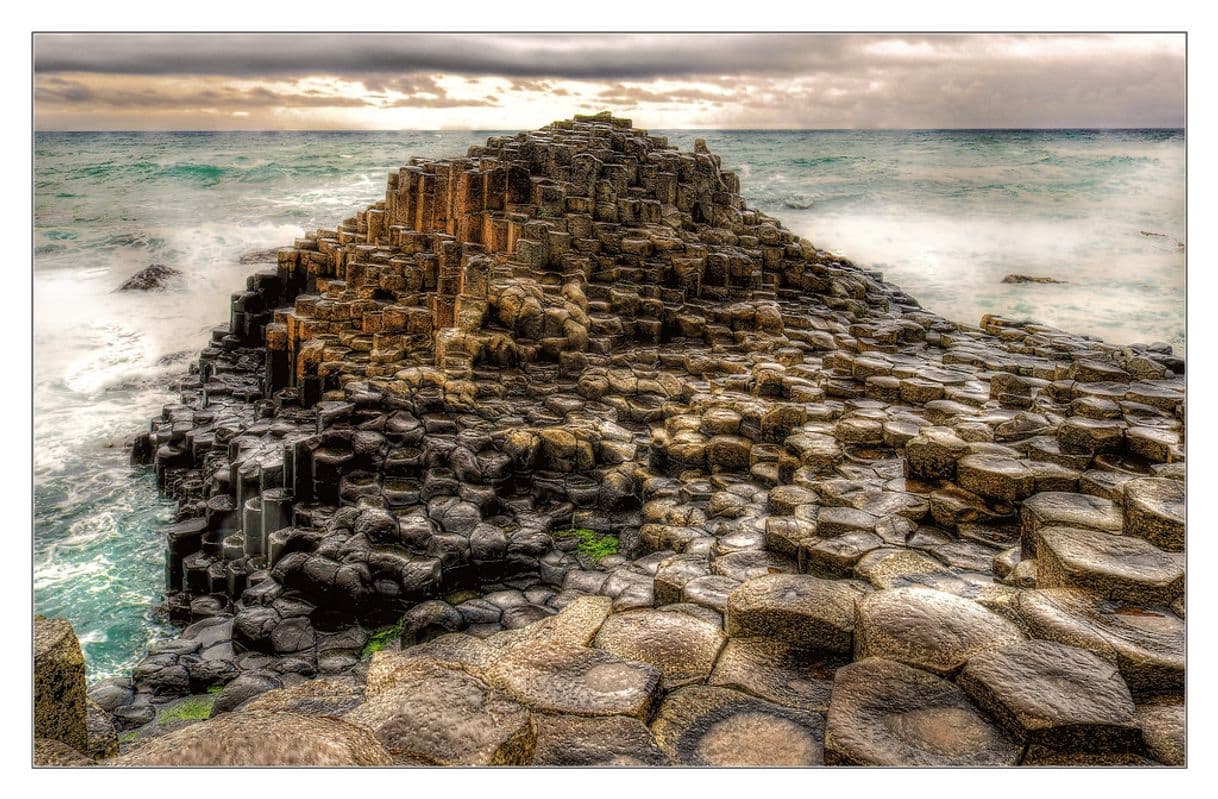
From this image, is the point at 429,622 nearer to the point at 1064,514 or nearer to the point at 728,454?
the point at 728,454

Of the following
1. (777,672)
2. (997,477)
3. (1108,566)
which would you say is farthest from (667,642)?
(997,477)

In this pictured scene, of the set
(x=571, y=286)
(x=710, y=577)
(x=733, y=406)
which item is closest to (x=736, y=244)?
(x=571, y=286)

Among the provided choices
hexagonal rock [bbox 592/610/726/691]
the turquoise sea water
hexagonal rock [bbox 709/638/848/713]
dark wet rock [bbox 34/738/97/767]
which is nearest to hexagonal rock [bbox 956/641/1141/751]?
hexagonal rock [bbox 709/638/848/713]

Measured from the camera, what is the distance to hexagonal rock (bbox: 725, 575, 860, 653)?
138 inches

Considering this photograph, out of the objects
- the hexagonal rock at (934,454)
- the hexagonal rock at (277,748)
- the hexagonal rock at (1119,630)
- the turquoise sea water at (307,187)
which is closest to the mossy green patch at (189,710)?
the turquoise sea water at (307,187)

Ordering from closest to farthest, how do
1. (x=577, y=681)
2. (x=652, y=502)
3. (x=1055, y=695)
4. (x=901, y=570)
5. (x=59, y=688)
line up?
1. (x=1055, y=695)
2. (x=59, y=688)
3. (x=577, y=681)
4. (x=901, y=570)
5. (x=652, y=502)

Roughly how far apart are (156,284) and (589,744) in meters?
18.7

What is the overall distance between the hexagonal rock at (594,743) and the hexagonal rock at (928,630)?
1.06 metres

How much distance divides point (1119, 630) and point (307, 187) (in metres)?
20.6

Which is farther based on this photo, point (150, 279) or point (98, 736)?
point (150, 279)

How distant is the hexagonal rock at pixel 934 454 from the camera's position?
557cm

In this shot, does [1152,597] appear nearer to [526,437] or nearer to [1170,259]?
[1170,259]

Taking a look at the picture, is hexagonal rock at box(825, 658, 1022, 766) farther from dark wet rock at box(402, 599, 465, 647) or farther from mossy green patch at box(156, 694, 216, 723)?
mossy green patch at box(156, 694, 216, 723)

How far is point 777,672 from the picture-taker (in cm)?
337
